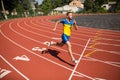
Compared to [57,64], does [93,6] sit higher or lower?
lower

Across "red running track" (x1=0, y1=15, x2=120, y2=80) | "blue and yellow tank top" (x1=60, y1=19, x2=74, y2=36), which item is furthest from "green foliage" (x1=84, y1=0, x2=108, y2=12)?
"blue and yellow tank top" (x1=60, y1=19, x2=74, y2=36)

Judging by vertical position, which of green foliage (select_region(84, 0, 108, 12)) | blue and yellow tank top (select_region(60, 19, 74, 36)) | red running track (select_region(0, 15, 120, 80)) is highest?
blue and yellow tank top (select_region(60, 19, 74, 36))

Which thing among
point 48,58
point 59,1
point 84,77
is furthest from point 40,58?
point 59,1

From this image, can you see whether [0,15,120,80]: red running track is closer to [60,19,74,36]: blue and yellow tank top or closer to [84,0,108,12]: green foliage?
[60,19,74,36]: blue and yellow tank top

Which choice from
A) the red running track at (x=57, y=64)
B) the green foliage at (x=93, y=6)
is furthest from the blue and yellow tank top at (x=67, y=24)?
the green foliage at (x=93, y=6)

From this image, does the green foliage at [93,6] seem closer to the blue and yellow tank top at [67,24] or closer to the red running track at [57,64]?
the red running track at [57,64]

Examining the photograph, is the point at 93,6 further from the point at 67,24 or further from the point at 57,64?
the point at 57,64

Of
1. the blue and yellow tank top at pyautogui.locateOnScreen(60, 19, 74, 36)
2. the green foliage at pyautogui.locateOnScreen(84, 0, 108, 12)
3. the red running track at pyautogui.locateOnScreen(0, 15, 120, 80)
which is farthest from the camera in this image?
the green foliage at pyautogui.locateOnScreen(84, 0, 108, 12)

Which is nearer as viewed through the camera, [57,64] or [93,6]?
[57,64]

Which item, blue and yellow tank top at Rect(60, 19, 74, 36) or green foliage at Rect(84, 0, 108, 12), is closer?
blue and yellow tank top at Rect(60, 19, 74, 36)

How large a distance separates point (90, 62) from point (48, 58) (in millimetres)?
1809

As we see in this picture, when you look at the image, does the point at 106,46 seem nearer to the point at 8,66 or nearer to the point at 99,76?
the point at 99,76

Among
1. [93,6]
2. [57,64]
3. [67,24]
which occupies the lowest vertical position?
[93,6]

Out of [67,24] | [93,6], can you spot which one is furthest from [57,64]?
[93,6]
